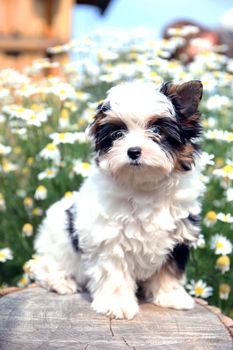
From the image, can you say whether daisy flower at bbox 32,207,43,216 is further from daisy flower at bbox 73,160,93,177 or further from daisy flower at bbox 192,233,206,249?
daisy flower at bbox 192,233,206,249

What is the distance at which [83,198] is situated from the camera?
301cm

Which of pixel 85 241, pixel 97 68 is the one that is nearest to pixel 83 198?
pixel 85 241

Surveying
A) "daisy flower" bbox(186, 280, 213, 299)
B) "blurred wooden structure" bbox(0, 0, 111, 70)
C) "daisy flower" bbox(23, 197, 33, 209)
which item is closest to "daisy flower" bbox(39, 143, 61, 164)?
"daisy flower" bbox(23, 197, 33, 209)

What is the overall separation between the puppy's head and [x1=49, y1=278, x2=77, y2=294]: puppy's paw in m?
0.76

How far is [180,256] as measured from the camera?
2.97 m

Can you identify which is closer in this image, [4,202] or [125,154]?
[125,154]

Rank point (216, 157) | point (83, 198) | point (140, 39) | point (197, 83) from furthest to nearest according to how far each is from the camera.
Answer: point (140, 39), point (216, 157), point (83, 198), point (197, 83)

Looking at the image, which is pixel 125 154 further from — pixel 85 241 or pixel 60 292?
pixel 60 292

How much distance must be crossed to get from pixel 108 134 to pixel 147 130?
184 millimetres

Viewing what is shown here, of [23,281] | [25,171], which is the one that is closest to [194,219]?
[23,281]

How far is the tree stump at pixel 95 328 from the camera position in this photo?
2.52 metres

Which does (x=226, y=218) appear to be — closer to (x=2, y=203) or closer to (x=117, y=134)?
(x=117, y=134)

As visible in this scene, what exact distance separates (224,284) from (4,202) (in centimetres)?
158

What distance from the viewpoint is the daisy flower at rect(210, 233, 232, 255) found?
3209 millimetres
